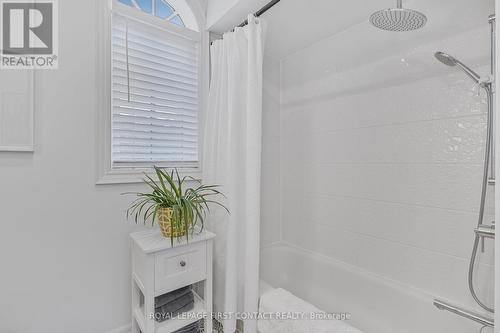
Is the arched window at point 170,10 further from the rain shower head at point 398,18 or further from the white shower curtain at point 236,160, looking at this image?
the rain shower head at point 398,18

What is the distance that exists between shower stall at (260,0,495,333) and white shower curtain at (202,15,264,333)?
1.42ft

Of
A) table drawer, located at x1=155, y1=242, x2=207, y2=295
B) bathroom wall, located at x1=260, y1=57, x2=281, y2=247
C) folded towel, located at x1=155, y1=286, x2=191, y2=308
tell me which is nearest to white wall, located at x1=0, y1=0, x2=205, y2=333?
folded towel, located at x1=155, y1=286, x2=191, y2=308

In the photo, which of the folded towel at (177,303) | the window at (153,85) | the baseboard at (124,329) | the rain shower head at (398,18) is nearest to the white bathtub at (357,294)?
the folded towel at (177,303)

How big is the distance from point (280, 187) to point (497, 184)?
5.63ft

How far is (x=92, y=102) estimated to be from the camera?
4.80 feet

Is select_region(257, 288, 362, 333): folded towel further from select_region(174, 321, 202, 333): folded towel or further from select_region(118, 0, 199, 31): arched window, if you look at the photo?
select_region(118, 0, 199, 31): arched window

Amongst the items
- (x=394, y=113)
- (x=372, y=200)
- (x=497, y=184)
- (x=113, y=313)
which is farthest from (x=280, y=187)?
(x=497, y=184)

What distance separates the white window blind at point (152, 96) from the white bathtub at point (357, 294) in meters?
1.18

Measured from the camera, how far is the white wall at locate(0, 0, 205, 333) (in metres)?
1.28

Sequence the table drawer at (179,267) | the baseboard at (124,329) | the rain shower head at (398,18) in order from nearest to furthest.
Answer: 1. the rain shower head at (398,18)
2. the table drawer at (179,267)
3. the baseboard at (124,329)

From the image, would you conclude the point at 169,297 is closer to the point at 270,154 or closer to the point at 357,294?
the point at 357,294

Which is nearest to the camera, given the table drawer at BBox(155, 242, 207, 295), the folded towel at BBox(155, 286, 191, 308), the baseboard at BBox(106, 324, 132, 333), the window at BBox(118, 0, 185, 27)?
the table drawer at BBox(155, 242, 207, 295)

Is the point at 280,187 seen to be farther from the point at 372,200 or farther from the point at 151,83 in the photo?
the point at 151,83

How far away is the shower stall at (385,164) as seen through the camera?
4.36 ft
